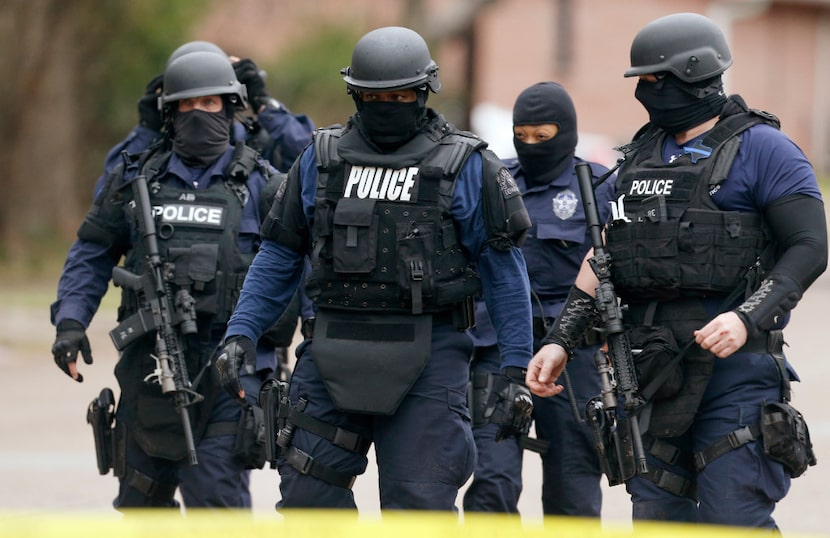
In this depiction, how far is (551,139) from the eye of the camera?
23.1 ft

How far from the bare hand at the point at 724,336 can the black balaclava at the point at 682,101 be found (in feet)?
2.83

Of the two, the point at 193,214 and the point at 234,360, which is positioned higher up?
the point at 193,214

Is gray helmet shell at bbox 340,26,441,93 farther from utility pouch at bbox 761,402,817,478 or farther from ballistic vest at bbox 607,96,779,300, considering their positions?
utility pouch at bbox 761,402,817,478

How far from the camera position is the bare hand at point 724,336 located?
4953mm

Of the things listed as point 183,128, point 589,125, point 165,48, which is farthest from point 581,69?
point 183,128

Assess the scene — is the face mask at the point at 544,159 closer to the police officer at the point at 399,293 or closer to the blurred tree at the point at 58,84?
the police officer at the point at 399,293

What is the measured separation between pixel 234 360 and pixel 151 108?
2.83 m

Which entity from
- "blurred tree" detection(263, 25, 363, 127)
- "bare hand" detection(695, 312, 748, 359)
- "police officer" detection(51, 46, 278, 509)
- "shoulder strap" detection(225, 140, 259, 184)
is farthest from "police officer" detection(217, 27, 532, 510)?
"blurred tree" detection(263, 25, 363, 127)

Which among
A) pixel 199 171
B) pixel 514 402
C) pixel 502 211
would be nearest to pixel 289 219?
pixel 502 211

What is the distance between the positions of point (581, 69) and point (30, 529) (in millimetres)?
36910

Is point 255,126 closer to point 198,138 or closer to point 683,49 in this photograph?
point 198,138

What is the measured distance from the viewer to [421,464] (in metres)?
5.14

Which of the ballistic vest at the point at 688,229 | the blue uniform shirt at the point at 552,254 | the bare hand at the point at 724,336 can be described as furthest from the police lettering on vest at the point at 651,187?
the blue uniform shirt at the point at 552,254

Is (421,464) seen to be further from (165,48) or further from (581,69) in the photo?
(581,69)
